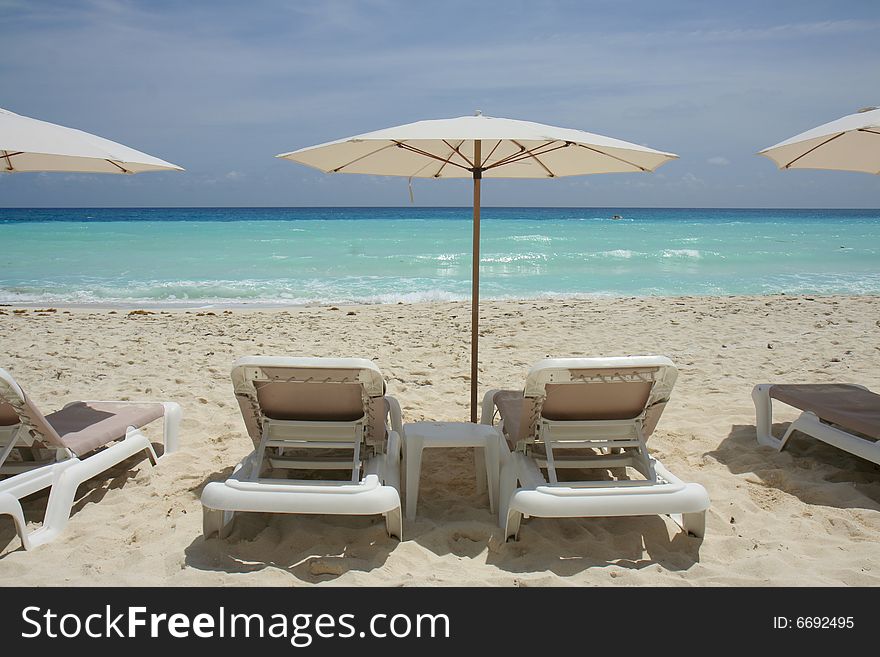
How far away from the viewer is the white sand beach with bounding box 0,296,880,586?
2668 millimetres

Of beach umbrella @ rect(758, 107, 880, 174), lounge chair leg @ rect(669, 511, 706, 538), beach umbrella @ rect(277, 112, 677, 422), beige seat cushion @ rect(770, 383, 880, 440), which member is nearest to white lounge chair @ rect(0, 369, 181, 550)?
beach umbrella @ rect(277, 112, 677, 422)

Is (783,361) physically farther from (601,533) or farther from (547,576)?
(547,576)

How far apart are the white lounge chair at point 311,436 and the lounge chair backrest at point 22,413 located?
95cm

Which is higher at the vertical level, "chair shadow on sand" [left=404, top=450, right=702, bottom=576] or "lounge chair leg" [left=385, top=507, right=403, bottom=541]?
"lounge chair leg" [left=385, top=507, right=403, bottom=541]

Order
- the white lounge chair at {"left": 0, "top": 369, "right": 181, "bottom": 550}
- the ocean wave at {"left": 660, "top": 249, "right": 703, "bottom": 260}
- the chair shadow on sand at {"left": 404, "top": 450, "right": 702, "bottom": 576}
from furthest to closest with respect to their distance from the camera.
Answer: the ocean wave at {"left": 660, "top": 249, "right": 703, "bottom": 260}
the white lounge chair at {"left": 0, "top": 369, "right": 181, "bottom": 550}
the chair shadow on sand at {"left": 404, "top": 450, "right": 702, "bottom": 576}

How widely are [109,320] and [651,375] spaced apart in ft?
26.6

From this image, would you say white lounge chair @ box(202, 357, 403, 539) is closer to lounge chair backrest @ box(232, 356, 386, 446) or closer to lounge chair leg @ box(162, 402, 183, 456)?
lounge chair backrest @ box(232, 356, 386, 446)

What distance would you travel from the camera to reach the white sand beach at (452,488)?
8.75 ft

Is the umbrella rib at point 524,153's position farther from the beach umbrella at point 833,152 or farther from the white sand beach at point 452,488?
the white sand beach at point 452,488

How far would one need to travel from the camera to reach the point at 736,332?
314 inches

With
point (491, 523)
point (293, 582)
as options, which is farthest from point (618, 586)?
point (293, 582)

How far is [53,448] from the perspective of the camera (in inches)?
127

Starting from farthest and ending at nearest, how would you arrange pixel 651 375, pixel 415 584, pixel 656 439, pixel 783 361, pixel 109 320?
1. pixel 109 320
2. pixel 783 361
3. pixel 656 439
4. pixel 651 375
5. pixel 415 584

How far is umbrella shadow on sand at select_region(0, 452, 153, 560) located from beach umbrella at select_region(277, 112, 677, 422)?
6.86 feet
